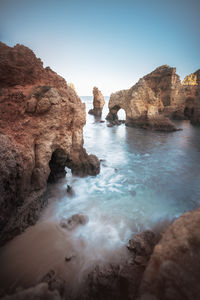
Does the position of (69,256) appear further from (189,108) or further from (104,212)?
(189,108)

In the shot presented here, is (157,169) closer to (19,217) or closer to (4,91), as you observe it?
(19,217)

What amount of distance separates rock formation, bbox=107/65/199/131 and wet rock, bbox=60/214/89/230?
15.0 m

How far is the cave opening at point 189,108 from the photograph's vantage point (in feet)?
78.9

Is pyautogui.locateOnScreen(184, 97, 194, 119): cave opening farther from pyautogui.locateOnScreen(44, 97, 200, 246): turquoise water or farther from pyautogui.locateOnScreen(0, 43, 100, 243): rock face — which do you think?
pyautogui.locateOnScreen(0, 43, 100, 243): rock face

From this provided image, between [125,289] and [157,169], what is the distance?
20.2 feet

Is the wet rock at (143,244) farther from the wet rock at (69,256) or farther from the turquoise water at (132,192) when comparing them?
the wet rock at (69,256)

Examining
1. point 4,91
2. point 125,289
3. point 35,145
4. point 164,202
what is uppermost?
point 4,91

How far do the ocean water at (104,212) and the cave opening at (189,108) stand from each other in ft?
63.3

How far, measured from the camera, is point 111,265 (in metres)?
2.60

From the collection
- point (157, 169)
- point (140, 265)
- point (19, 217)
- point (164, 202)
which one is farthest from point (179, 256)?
point (157, 169)

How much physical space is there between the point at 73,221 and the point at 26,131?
244cm

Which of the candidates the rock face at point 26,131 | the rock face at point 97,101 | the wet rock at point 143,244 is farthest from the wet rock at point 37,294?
the rock face at point 97,101

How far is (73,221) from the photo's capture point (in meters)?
3.69

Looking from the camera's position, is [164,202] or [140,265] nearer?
[140,265]
